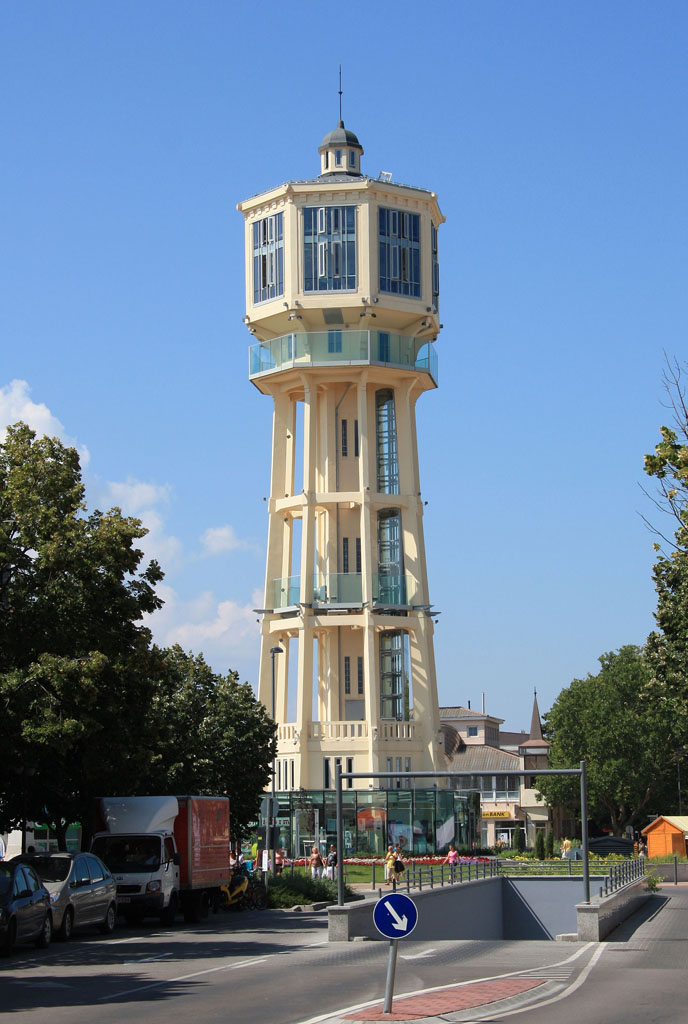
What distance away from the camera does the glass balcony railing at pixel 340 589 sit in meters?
62.5

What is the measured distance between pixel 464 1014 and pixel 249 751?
3333 centimetres

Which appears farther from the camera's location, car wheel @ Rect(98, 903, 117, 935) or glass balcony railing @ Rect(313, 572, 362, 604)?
glass balcony railing @ Rect(313, 572, 362, 604)

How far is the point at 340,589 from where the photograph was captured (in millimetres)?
62750

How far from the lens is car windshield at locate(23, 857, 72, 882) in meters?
27.1

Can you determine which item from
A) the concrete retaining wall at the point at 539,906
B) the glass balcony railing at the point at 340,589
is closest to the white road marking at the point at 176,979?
the concrete retaining wall at the point at 539,906

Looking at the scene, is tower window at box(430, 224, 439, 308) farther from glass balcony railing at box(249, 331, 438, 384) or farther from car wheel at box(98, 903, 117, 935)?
car wheel at box(98, 903, 117, 935)

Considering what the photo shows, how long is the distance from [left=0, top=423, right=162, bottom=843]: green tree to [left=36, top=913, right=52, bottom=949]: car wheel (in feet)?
12.3

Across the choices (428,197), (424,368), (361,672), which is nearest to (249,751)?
(361,672)

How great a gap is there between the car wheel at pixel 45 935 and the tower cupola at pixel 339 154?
46931mm

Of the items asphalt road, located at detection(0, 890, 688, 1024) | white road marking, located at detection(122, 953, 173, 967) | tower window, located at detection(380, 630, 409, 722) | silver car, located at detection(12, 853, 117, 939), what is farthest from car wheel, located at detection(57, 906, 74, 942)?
tower window, located at detection(380, 630, 409, 722)

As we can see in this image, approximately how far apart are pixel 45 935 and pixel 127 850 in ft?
23.1

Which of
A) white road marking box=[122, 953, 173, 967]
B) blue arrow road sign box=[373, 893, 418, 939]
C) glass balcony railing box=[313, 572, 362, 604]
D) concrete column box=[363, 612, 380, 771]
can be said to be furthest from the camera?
glass balcony railing box=[313, 572, 362, 604]

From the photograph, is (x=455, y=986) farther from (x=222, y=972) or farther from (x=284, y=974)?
(x=222, y=972)

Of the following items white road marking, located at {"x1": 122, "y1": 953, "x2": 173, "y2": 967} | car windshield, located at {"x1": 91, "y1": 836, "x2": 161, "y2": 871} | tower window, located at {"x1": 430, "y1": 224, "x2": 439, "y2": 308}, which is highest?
tower window, located at {"x1": 430, "y1": 224, "x2": 439, "y2": 308}
